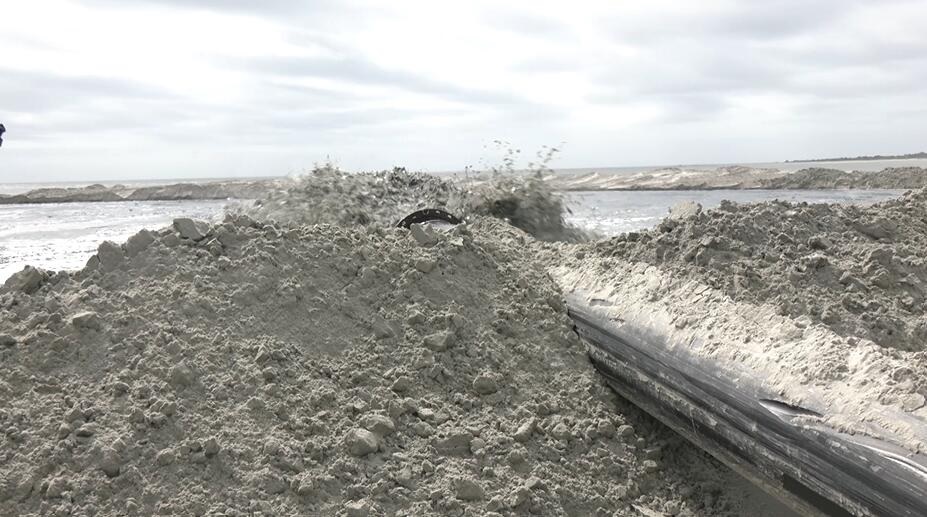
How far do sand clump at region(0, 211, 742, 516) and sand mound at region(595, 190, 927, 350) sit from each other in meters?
0.77

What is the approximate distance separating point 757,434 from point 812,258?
4.92ft

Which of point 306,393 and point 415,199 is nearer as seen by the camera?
point 306,393

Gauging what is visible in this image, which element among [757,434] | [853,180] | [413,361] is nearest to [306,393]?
[413,361]

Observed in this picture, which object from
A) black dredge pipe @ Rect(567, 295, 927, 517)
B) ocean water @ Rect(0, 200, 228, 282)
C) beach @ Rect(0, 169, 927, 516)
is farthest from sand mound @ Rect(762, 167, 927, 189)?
ocean water @ Rect(0, 200, 228, 282)

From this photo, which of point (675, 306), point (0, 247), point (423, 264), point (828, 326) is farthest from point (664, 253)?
point (0, 247)

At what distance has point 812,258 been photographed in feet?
11.6

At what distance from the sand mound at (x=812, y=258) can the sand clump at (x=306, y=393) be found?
771mm

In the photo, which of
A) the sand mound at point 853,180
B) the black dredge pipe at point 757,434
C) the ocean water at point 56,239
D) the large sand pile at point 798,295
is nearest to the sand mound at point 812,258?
the large sand pile at point 798,295

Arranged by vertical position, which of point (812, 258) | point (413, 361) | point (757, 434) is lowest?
point (757, 434)

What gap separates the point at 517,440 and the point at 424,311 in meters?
0.89

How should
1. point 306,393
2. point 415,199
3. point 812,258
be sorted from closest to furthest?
point 306,393
point 812,258
point 415,199

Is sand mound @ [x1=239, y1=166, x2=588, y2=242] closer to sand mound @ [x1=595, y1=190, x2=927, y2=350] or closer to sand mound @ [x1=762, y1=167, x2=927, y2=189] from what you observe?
sand mound @ [x1=595, y1=190, x2=927, y2=350]

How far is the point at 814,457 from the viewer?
7.22 ft

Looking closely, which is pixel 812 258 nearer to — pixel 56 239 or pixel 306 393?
pixel 306 393
